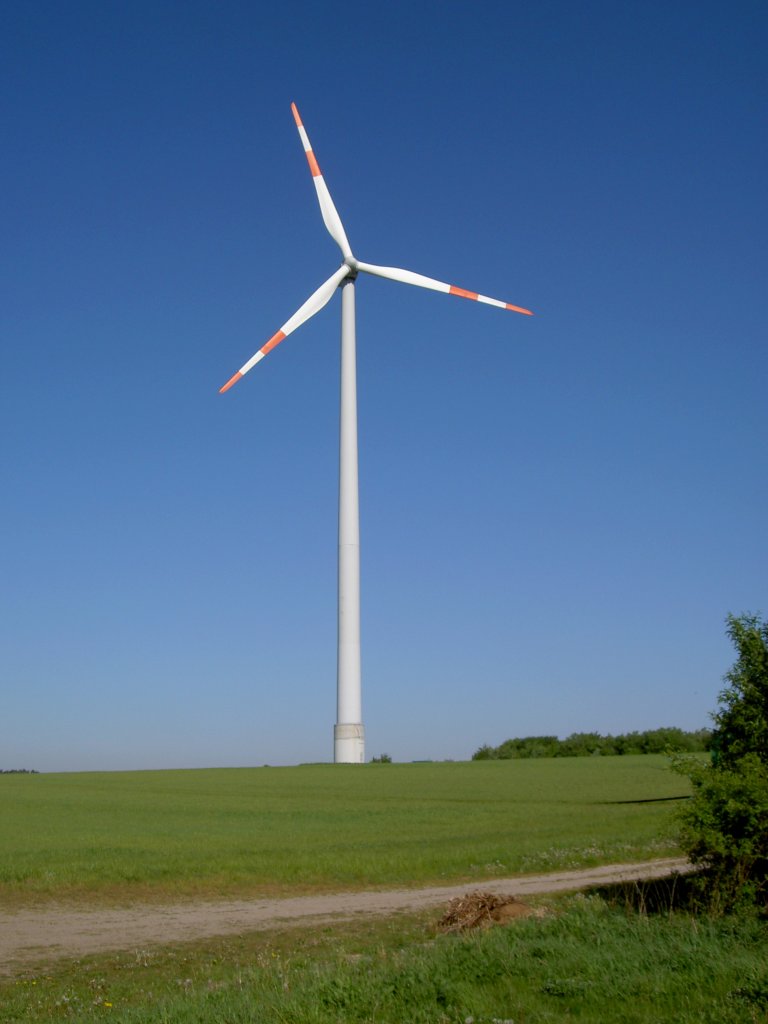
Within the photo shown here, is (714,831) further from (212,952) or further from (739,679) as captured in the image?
(212,952)

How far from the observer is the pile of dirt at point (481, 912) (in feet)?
55.4

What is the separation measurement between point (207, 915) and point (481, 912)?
706cm

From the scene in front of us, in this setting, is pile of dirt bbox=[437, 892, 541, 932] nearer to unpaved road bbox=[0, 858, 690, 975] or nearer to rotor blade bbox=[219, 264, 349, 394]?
unpaved road bbox=[0, 858, 690, 975]

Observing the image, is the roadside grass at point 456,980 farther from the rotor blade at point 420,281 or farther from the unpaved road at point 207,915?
the rotor blade at point 420,281

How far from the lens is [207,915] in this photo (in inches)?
845

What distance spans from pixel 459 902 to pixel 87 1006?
284 inches

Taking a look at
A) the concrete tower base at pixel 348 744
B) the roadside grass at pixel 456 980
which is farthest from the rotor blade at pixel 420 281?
the roadside grass at pixel 456 980

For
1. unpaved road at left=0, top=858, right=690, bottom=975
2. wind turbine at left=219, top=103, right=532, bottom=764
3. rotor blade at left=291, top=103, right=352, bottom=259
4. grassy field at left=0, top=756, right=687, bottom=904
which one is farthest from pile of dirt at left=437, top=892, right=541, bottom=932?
rotor blade at left=291, top=103, right=352, bottom=259

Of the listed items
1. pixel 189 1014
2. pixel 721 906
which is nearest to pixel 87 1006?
pixel 189 1014

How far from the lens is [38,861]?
2798 cm

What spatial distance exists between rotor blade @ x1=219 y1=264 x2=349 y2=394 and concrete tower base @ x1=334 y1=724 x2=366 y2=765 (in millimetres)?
22702

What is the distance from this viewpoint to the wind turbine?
2475 inches

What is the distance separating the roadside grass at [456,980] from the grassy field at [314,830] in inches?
154

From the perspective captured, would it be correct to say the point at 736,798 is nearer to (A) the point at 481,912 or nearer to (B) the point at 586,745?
(A) the point at 481,912
